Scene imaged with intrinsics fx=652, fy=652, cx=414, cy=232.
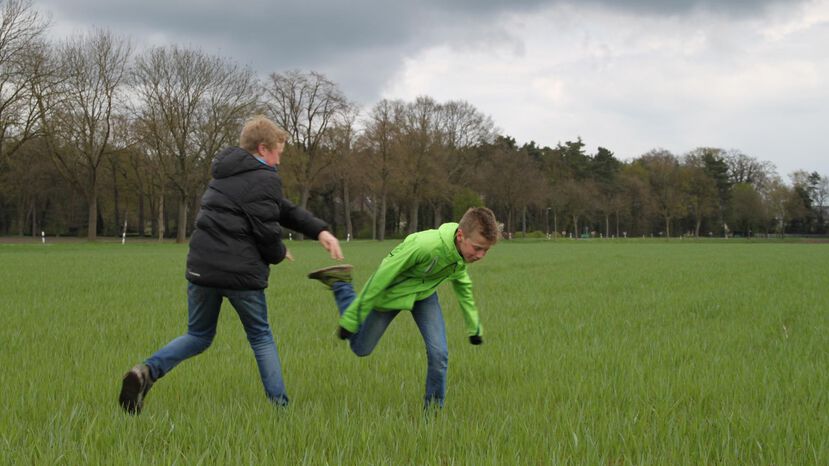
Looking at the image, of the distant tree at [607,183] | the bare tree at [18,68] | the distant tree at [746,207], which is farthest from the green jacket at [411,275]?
the distant tree at [746,207]

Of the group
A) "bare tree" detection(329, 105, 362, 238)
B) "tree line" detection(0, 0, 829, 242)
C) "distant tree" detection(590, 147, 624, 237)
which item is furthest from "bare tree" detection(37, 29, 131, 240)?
"distant tree" detection(590, 147, 624, 237)

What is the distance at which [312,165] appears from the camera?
52.7 meters

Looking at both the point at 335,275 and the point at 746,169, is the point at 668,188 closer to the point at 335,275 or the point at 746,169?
the point at 746,169

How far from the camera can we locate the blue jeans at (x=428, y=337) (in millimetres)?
3947

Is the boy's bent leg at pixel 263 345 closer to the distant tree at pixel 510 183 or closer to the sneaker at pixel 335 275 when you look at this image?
the sneaker at pixel 335 275

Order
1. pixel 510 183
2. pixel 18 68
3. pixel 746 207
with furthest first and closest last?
pixel 746 207 < pixel 510 183 < pixel 18 68

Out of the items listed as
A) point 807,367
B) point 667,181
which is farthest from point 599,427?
point 667,181

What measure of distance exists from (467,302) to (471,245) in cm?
54

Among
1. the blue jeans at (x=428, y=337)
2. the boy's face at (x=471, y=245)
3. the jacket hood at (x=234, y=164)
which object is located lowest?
the blue jeans at (x=428, y=337)

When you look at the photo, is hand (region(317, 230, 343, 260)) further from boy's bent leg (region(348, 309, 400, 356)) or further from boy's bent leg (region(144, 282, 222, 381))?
boy's bent leg (region(144, 282, 222, 381))

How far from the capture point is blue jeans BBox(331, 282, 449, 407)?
3.95 m

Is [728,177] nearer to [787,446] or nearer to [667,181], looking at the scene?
[667,181]

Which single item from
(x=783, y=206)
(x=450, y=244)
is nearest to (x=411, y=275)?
(x=450, y=244)

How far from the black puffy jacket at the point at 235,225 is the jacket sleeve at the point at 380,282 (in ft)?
1.88
